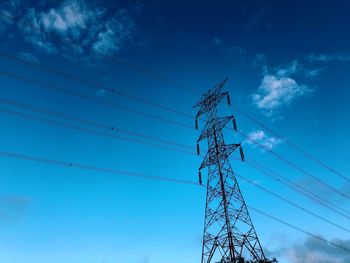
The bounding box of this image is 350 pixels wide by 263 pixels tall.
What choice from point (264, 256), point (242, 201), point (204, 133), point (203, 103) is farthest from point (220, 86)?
point (264, 256)

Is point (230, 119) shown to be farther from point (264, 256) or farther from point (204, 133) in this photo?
point (264, 256)

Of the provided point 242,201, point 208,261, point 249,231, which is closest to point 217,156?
point 242,201

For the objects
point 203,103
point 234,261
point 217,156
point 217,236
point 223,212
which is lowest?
point 234,261

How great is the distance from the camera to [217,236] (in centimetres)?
2923

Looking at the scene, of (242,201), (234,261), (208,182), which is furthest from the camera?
(208,182)

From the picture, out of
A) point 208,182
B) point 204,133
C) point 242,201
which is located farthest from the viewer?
point 204,133

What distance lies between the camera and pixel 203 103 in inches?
1471

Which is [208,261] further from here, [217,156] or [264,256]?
[217,156]

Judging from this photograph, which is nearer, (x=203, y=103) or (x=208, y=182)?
(x=208, y=182)

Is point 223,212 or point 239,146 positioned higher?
point 239,146

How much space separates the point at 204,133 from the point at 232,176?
6.52m

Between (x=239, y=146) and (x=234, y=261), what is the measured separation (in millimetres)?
10816

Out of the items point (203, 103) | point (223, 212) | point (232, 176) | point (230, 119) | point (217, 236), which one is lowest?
point (217, 236)

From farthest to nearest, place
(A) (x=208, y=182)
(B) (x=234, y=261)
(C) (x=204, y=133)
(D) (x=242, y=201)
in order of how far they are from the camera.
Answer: (C) (x=204, y=133), (A) (x=208, y=182), (D) (x=242, y=201), (B) (x=234, y=261)
